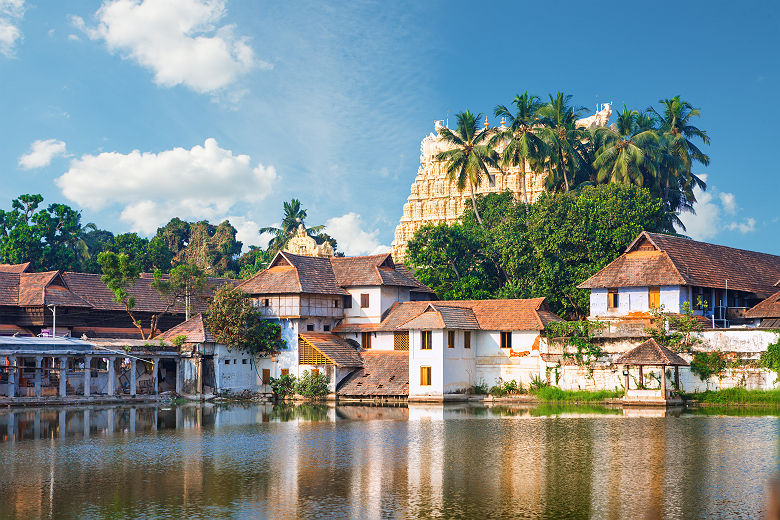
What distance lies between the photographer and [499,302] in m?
54.3

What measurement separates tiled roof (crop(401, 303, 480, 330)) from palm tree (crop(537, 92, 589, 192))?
22298mm

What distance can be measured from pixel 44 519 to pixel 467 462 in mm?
12402

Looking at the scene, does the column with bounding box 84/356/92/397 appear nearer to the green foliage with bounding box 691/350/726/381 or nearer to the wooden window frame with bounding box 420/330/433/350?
the wooden window frame with bounding box 420/330/433/350

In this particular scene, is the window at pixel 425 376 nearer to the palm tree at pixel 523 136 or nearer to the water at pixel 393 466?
the water at pixel 393 466

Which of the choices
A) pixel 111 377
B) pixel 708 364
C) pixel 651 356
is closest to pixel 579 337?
pixel 651 356

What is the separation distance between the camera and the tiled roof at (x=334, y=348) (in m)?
54.4

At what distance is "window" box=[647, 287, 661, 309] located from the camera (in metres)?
51.2

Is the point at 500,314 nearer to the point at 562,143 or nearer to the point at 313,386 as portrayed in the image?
the point at 313,386

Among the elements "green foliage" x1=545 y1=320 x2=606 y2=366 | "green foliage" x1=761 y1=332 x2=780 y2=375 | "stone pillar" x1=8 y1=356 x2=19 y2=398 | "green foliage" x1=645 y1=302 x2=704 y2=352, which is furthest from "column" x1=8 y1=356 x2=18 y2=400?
"green foliage" x1=761 y1=332 x2=780 y2=375

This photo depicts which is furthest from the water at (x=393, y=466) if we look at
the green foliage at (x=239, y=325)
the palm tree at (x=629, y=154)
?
the palm tree at (x=629, y=154)

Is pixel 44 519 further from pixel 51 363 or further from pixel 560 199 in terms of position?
pixel 560 199

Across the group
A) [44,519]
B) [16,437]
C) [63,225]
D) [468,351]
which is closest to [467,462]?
[44,519]

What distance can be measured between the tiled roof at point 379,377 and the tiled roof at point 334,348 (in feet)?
2.37

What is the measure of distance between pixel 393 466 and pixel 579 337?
25484mm
